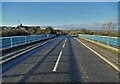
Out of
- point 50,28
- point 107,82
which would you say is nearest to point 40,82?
point 107,82

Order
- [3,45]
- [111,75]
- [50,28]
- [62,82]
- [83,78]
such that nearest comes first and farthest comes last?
[62,82] < [83,78] < [111,75] < [3,45] < [50,28]

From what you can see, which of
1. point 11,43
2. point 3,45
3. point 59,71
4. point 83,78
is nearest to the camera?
point 83,78

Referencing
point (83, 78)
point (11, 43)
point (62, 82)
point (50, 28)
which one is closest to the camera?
point (62, 82)

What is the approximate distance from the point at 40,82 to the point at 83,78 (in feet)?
5.13

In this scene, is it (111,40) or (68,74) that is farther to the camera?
(111,40)

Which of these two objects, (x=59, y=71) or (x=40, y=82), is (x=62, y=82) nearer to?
(x=40, y=82)

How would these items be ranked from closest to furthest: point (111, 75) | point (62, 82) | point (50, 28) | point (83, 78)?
point (62, 82), point (83, 78), point (111, 75), point (50, 28)

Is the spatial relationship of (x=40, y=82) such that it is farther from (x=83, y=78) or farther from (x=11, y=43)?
(x=11, y=43)

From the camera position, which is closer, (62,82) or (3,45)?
(62,82)

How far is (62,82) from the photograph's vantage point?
648 centimetres

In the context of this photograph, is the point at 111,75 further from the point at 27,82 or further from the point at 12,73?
the point at 12,73

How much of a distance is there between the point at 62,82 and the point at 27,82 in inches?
44.2

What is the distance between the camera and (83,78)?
708 cm

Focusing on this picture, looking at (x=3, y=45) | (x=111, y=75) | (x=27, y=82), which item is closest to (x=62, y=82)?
(x=27, y=82)
